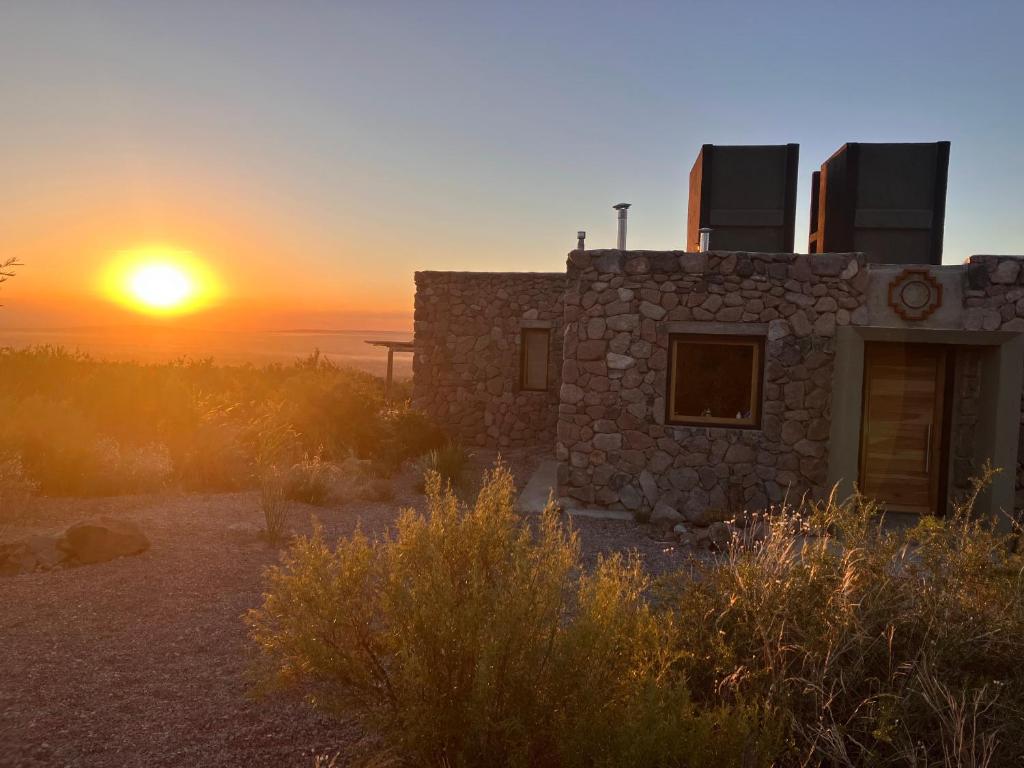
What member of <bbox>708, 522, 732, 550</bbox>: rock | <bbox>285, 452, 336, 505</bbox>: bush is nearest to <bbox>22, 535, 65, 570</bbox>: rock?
<bbox>285, 452, 336, 505</bbox>: bush

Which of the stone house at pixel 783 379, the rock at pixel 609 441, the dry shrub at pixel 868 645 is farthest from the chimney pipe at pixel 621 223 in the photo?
the dry shrub at pixel 868 645

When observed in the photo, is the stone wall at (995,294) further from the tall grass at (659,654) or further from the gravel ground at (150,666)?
the tall grass at (659,654)

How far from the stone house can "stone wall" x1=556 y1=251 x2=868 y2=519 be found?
0.02 metres

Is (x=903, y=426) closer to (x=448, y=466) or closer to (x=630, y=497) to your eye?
(x=630, y=497)

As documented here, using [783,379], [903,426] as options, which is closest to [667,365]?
[783,379]

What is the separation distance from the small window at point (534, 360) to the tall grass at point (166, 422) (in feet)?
7.22

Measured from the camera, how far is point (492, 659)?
2693 millimetres

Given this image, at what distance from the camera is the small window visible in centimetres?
1389

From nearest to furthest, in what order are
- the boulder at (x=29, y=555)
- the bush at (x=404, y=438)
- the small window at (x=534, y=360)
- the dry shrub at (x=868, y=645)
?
the dry shrub at (x=868, y=645), the boulder at (x=29, y=555), the bush at (x=404, y=438), the small window at (x=534, y=360)

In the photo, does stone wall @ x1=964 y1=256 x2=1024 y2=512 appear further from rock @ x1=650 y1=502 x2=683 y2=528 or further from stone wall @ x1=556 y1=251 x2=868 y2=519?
rock @ x1=650 y1=502 x2=683 y2=528

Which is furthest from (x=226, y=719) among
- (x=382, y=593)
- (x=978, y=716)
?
(x=978, y=716)

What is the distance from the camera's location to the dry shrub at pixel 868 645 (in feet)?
9.37

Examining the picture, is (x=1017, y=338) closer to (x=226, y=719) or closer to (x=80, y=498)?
(x=226, y=719)

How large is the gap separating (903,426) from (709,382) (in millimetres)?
2314
